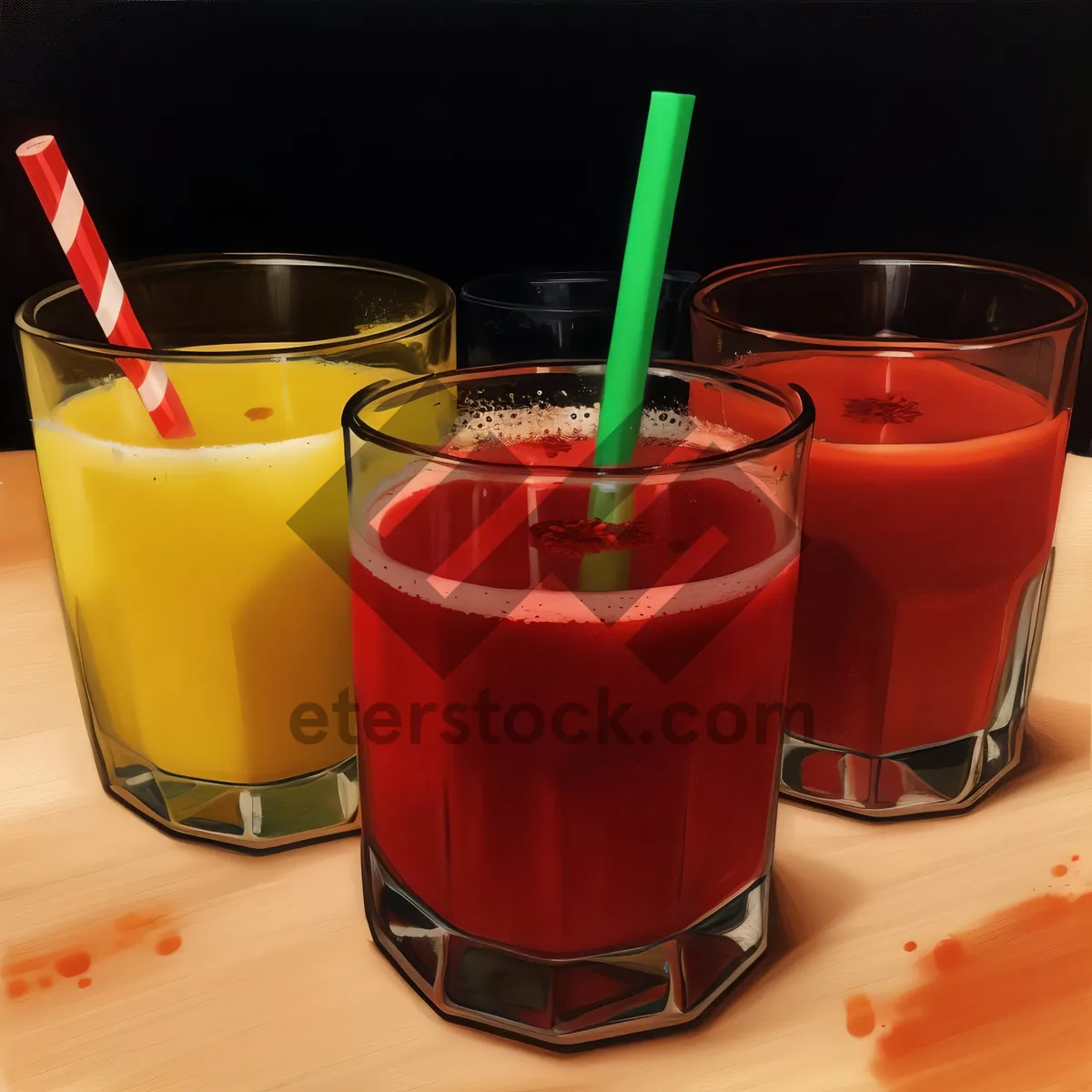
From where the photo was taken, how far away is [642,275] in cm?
57

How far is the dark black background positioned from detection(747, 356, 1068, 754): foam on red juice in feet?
1.96

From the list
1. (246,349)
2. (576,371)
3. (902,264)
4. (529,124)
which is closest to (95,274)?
(246,349)

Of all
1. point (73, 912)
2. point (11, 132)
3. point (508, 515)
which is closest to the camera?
point (508, 515)

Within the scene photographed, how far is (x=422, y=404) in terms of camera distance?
61cm

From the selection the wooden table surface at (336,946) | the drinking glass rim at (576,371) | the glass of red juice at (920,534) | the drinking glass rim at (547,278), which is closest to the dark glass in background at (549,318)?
the drinking glass rim at (547,278)

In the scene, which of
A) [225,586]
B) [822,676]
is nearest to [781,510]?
[822,676]

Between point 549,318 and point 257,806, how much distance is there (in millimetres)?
404

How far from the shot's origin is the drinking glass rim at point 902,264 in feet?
2.22

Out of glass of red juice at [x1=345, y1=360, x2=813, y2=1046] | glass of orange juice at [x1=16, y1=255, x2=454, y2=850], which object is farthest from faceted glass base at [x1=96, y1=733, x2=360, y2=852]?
glass of red juice at [x1=345, y1=360, x2=813, y2=1046]

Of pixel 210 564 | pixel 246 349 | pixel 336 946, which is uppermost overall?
pixel 246 349

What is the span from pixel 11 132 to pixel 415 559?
92 cm

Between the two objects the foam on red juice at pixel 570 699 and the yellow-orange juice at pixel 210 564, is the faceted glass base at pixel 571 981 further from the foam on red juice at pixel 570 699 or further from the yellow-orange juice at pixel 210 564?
the yellow-orange juice at pixel 210 564

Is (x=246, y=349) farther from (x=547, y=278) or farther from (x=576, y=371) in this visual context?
(x=547, y=278)

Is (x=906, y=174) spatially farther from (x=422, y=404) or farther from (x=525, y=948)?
(x=525, y=948)
